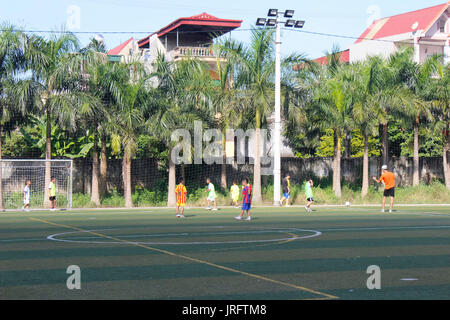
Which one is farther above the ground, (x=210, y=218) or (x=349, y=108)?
(x=349, y=108)

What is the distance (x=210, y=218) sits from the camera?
25391mm

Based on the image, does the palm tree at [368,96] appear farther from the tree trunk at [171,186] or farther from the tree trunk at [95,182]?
the tree trunk at [95,182]

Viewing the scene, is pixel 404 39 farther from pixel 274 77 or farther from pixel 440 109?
pixel 274 77

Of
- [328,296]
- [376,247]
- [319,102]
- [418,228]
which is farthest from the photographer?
[319,102]

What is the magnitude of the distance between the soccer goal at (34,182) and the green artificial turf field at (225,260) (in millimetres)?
13000

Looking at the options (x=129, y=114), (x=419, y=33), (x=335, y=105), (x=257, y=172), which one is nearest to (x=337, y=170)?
(x=335, y=105)

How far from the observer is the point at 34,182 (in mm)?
35781

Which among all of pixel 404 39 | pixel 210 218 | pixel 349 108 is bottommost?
pixel 210 218

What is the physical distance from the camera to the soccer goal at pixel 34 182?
35.0m

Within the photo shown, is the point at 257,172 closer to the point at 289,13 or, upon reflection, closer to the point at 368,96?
the point at 368,96

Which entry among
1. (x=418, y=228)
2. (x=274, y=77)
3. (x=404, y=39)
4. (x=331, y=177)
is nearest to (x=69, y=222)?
(x=418, y=228)

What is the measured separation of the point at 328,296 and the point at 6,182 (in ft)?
98.6

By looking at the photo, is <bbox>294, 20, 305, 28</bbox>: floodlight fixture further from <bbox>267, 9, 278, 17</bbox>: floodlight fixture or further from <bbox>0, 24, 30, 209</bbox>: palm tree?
<bbox>0, 24, 30, 209</bbox>: palm tree

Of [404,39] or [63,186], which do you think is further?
[404,39]
